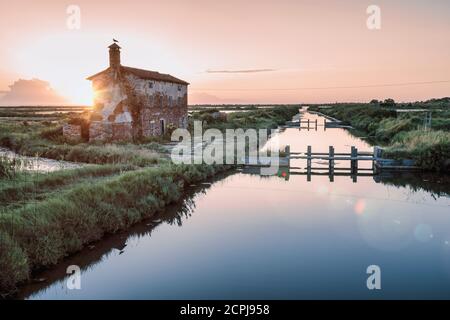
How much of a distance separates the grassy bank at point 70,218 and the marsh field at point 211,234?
0.10 ft

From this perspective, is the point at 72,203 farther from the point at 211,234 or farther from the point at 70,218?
the point at 211,234

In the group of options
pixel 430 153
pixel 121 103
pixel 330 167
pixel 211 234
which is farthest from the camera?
pixel 121 103

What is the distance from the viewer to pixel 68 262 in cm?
966

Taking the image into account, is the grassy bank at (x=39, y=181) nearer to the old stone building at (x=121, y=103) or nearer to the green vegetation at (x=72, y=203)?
the green vegetation at (x=72, y=203)

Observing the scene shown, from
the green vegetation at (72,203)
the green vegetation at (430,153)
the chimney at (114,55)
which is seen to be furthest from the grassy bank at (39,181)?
the green vegetation at (430,153)

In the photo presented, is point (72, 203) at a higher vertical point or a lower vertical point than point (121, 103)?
lower

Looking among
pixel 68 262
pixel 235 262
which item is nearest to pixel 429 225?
pixel 235 262

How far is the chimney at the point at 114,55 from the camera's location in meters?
28.8

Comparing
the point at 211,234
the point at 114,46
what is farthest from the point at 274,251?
the point at 114,46

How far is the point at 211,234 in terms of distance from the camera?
41.1 feet

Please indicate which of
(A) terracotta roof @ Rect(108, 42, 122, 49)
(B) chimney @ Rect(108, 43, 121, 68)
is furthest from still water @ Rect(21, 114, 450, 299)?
(A) terracotta roof @ Rect(108, 42, 122, 49)

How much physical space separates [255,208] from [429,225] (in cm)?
644

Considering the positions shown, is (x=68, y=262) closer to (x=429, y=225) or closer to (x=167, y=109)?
(x=429, y=225)

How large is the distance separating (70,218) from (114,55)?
70.8ft
